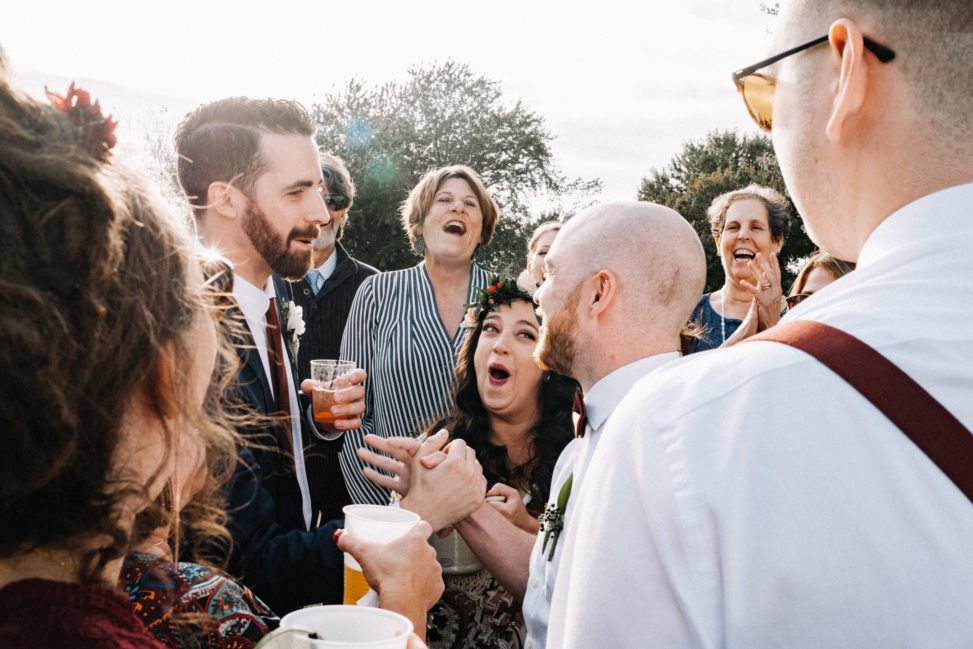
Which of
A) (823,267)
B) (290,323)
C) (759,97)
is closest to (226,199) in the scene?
(290,323)

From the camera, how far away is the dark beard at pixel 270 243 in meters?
3.55

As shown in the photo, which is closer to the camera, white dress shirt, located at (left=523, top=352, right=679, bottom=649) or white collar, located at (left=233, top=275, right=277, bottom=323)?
white dress shirt, located at (left=523, top=352, right=679, bottom=649)

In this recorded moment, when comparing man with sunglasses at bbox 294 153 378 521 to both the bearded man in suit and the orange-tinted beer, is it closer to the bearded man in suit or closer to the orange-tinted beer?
the bearded man in suit

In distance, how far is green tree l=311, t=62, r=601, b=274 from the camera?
2897cm

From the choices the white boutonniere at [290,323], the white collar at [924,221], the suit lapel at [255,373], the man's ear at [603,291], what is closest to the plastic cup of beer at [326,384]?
the suit lapel at [255,373]

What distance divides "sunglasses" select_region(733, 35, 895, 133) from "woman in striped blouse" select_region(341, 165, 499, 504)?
354 cm

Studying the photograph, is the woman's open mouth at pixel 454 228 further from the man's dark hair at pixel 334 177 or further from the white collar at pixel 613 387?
the white collar at pixel 613 387

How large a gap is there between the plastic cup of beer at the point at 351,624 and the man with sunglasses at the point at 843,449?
1.53ft

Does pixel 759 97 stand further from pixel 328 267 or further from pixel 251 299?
pixel 328 267

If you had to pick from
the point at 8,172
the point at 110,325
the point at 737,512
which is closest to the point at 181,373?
the point at 110,325

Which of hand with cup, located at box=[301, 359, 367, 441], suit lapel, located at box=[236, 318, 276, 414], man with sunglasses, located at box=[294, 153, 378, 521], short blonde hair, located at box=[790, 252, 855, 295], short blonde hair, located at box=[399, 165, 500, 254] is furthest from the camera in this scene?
man with sunglasses, located at box=[294, 153, 378, 521]

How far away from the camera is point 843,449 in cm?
94

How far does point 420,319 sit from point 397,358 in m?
0.33

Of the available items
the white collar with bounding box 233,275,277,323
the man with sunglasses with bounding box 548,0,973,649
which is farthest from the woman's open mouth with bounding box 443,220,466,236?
the man with sunglasses with bounding box 548,0,973,649
